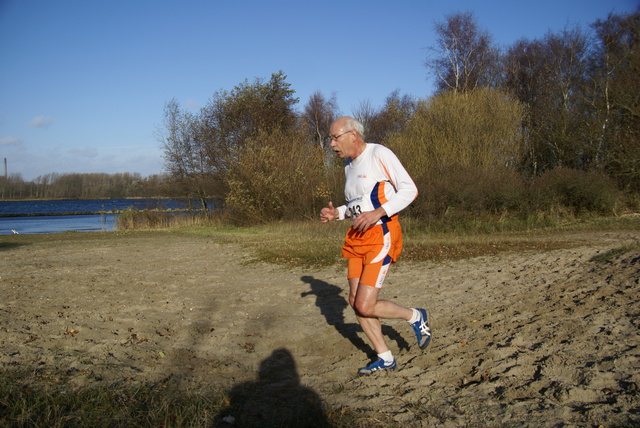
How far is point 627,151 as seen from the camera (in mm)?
24062

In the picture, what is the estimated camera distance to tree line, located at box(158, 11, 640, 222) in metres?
21.8

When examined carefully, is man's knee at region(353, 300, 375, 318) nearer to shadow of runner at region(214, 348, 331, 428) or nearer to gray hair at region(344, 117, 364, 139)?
shadow of runner at region(214, 348, 331, 428)

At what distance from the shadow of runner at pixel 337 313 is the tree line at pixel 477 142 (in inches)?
512

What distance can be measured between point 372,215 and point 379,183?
0.40 metres

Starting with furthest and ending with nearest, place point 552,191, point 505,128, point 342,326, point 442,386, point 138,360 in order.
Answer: point 505,128, point 552,191, point 342,326, point 138,360, point 442,386

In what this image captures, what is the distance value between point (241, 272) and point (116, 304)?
403cm

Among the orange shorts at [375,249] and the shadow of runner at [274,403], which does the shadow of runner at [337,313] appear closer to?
the shadow of runner at [274,403]

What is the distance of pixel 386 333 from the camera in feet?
20.8

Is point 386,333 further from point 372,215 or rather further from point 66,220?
point 66,220

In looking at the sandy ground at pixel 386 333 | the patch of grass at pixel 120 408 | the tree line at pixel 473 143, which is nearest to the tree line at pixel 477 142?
the tree line at pixel 473 143

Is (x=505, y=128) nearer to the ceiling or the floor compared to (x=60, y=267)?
nearer to the ceiling

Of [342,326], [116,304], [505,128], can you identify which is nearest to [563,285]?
[342,326]

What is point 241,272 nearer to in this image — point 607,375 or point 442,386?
point 442,386

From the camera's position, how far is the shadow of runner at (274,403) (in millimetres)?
3861
